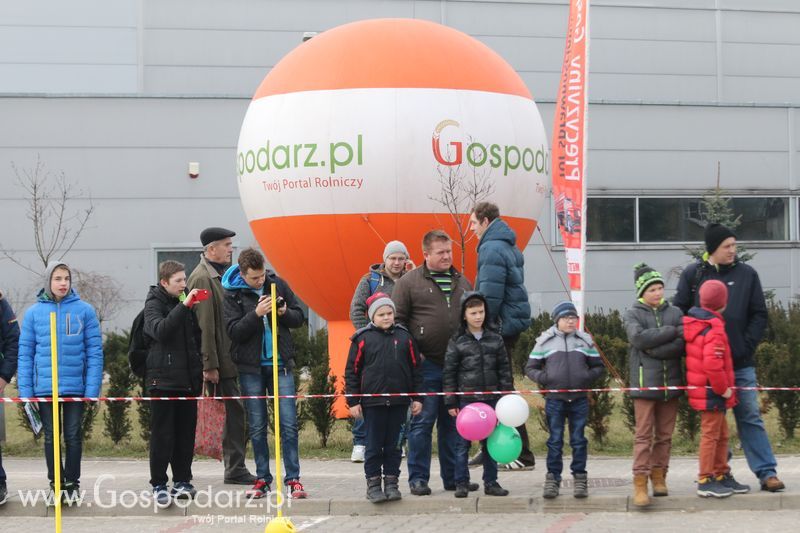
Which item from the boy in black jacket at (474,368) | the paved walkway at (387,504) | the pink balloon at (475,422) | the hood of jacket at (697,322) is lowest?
the paved walkway at (387,504)

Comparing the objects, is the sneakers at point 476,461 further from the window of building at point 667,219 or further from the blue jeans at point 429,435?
the window of building at point 667,219

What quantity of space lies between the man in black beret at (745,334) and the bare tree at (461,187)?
4.61 m

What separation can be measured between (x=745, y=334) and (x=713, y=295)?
552mm

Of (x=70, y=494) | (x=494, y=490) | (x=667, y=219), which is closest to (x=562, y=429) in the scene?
(x=494, y=490)

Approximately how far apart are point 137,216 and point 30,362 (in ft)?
61.0

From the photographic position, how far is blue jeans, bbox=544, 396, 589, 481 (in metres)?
9.83

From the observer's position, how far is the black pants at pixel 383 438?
32.7 ft

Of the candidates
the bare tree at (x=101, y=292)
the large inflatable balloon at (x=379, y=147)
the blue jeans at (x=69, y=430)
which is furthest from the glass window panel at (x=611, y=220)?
the blue jeans at (x=69, y=430)

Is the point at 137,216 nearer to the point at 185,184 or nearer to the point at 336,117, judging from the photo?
the point at 185,184

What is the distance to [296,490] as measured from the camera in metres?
10.2

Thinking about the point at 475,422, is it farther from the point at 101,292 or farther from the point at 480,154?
the point at 101,292

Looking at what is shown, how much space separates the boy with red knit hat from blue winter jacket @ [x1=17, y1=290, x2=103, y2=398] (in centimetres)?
460

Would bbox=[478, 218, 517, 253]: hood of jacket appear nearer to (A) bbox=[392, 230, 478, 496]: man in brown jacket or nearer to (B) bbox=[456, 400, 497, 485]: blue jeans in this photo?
(A) bbox=[392, 230, 478, 496]: man in brown jacket

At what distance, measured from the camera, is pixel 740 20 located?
35750 millimetres
